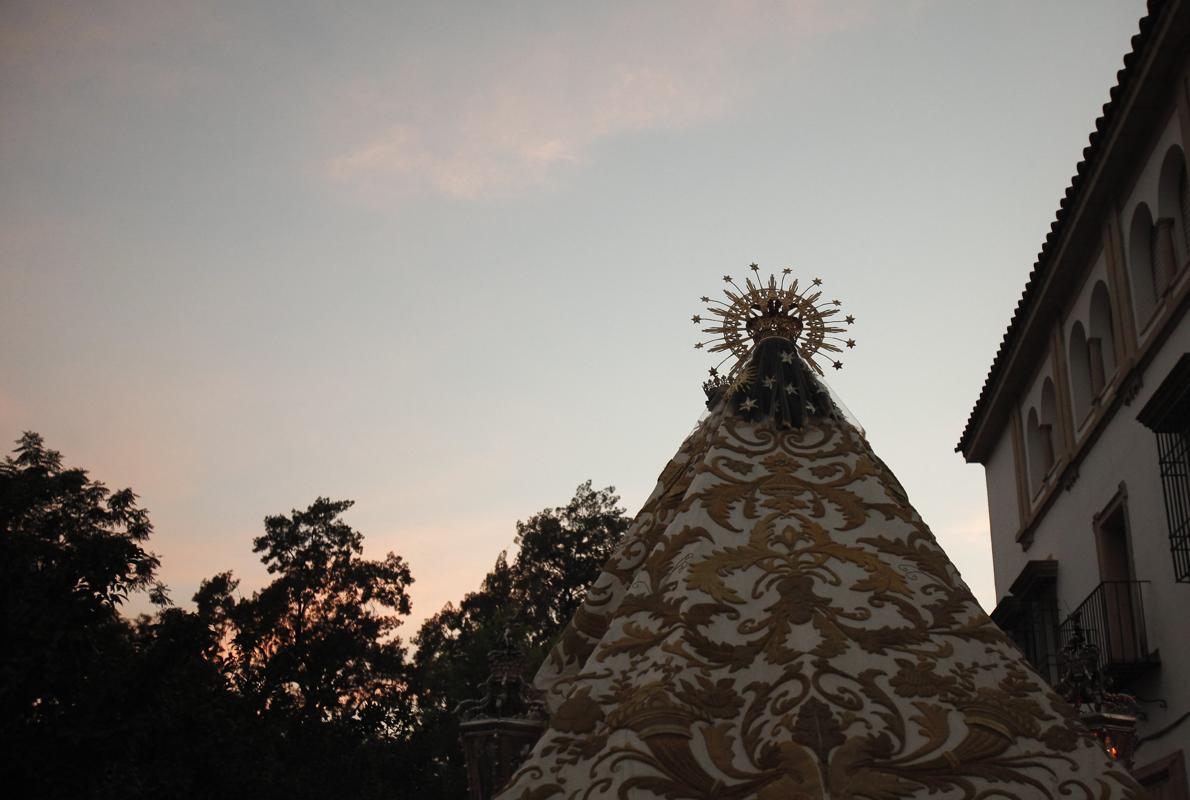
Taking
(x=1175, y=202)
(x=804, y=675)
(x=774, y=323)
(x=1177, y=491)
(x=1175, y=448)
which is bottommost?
(x=804, y=675)

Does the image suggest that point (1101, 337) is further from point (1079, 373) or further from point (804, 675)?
point (804, 675)

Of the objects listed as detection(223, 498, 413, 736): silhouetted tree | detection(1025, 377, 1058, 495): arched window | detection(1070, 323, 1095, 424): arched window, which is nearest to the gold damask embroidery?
detection(1070, 323, 1095, 424): arched window

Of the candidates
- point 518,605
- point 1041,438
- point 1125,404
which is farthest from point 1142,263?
point 518,605

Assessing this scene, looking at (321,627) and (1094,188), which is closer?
(1094,188)

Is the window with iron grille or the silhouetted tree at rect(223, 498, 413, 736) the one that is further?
the silhouetted tree at rect(223, 498, 413, 736)

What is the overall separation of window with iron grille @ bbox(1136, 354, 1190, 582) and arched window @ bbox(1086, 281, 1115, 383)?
2.54m

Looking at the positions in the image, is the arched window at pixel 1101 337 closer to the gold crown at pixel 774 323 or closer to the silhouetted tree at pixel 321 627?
the gold crown at pixel 774 323

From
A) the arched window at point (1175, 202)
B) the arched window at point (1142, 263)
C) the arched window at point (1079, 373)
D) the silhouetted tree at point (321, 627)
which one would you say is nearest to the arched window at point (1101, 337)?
the arched window at point (1079, 373)

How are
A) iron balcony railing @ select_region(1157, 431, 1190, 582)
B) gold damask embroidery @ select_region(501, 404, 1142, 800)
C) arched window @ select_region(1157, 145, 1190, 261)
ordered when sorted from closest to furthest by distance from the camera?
1. gold damask embroidery @ select_region(501, 404, 1142, 800)
2. iron balcony railing @ select_region(1157, 431, 1190, 582)
3. arched window @ select_region(1157, 145, 1190, 261)

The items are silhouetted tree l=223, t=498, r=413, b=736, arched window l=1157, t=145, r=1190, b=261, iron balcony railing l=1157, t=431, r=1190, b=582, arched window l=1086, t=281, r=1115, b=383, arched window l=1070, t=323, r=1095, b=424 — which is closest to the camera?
iron balcony railing l=1157, t=431, r=1190, b=582

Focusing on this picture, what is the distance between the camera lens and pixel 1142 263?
1194 centimetres

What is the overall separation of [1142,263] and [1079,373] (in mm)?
2402

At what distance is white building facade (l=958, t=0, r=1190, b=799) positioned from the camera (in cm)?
1054

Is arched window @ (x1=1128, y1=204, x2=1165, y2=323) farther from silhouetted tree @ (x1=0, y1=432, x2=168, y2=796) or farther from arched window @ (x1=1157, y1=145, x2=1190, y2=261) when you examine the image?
silhouetted tree @ (x1=0, y1=432, x2=168, y2=796)
